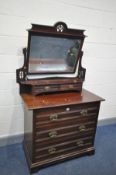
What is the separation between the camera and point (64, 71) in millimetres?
2000

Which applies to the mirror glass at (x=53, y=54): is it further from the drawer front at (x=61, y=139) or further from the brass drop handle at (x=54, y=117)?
the drawer front at (x=61, y=139)

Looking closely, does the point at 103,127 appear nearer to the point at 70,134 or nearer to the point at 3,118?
the point at 70,134

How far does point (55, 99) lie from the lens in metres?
1.76

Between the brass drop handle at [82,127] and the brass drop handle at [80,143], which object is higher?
the brass drop handle at [82,127]

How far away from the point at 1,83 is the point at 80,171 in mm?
1336

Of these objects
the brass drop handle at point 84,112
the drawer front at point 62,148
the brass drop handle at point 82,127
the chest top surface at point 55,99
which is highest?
the chest top surface at point 55,99

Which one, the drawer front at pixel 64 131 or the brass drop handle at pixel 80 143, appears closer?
the drawer front at pixel 64 131

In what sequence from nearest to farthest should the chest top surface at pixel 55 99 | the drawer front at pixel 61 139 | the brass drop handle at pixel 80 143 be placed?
the chest top surface at pixel 55 99 < the drawer front at pixel 61 139 < the brass drop handle at pixel 80 143

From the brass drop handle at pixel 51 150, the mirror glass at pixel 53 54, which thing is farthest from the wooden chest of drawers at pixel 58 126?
the mirror glass at pixel 53 54

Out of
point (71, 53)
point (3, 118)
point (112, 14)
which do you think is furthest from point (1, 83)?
point (112, 14)

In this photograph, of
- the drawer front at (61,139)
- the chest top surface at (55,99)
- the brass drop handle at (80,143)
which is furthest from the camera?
the brass drop handle at (80,143)

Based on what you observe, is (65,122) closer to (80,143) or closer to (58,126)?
(58,126)

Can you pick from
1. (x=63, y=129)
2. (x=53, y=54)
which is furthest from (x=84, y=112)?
(x=53, y=54)

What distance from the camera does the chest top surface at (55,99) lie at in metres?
1.59
